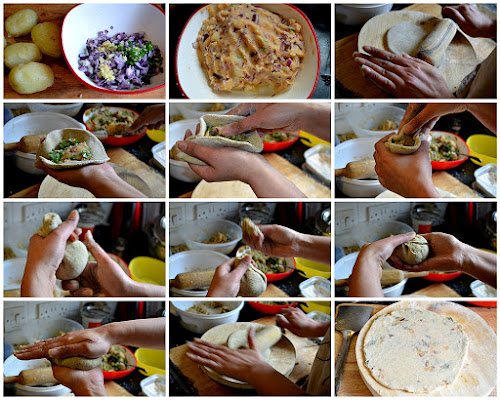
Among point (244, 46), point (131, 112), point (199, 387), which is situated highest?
point (244, 46)

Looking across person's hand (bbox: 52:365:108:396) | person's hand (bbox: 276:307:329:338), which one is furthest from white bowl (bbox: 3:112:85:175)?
person's hand (bbox: 276:307:329:338)

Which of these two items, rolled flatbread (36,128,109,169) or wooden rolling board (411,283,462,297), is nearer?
rolled flatbread (36,128,109,169)

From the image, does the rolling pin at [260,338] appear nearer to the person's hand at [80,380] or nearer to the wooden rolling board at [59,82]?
the person's hand at [80,380]

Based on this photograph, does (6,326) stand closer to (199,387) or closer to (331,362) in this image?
(199,387)

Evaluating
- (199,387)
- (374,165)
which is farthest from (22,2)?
(199,387)

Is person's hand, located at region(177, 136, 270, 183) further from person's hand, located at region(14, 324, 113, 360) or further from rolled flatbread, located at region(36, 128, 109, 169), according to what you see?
person's hand, located at region(14, 324, 113, 360)
